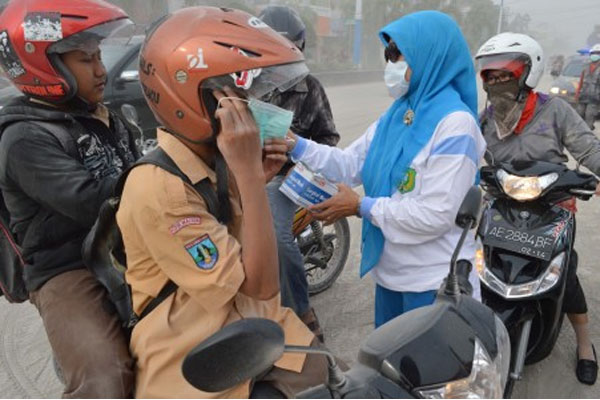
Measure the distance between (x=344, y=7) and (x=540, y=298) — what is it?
41.8m

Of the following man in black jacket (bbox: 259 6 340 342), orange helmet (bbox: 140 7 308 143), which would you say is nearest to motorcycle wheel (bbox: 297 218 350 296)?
man in black jacket (bbox: 259 6 340 342)

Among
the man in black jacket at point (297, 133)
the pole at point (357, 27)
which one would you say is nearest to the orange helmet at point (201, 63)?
the man in black jacket at point (297, 133)

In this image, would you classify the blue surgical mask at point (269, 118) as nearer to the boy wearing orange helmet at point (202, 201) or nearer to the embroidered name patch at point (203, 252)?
the boy wearing orange helmet at point (202, 201)

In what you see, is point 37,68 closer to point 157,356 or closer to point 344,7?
point 157,356

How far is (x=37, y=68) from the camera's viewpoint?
182 centimetres

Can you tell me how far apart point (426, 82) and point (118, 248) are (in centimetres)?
124

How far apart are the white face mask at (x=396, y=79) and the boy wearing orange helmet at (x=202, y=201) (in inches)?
23.0

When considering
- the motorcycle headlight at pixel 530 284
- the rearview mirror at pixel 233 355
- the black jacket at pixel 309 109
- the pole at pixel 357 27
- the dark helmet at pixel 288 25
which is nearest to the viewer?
the rearview mirror at pixel 233 355

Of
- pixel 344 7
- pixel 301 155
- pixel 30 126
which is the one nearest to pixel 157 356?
pixel 30 126

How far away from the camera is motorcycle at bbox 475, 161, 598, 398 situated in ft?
7.77

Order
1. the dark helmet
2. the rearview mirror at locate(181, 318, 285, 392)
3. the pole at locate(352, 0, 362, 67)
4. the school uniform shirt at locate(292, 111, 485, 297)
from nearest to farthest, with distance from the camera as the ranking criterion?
the rearview mirror at locate(181, 318, 285, 392) < the school uniform shirt at locate(292, 111, 485, 297) < the dark helmet < the pole at locate(352, 0, 362, 67)

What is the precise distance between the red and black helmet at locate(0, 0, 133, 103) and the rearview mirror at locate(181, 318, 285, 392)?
137cm

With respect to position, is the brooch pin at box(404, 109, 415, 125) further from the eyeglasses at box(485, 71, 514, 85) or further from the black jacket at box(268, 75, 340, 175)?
the black jacket at box(268, 75, 340, 175)

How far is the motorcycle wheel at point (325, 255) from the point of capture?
352 centimetres
